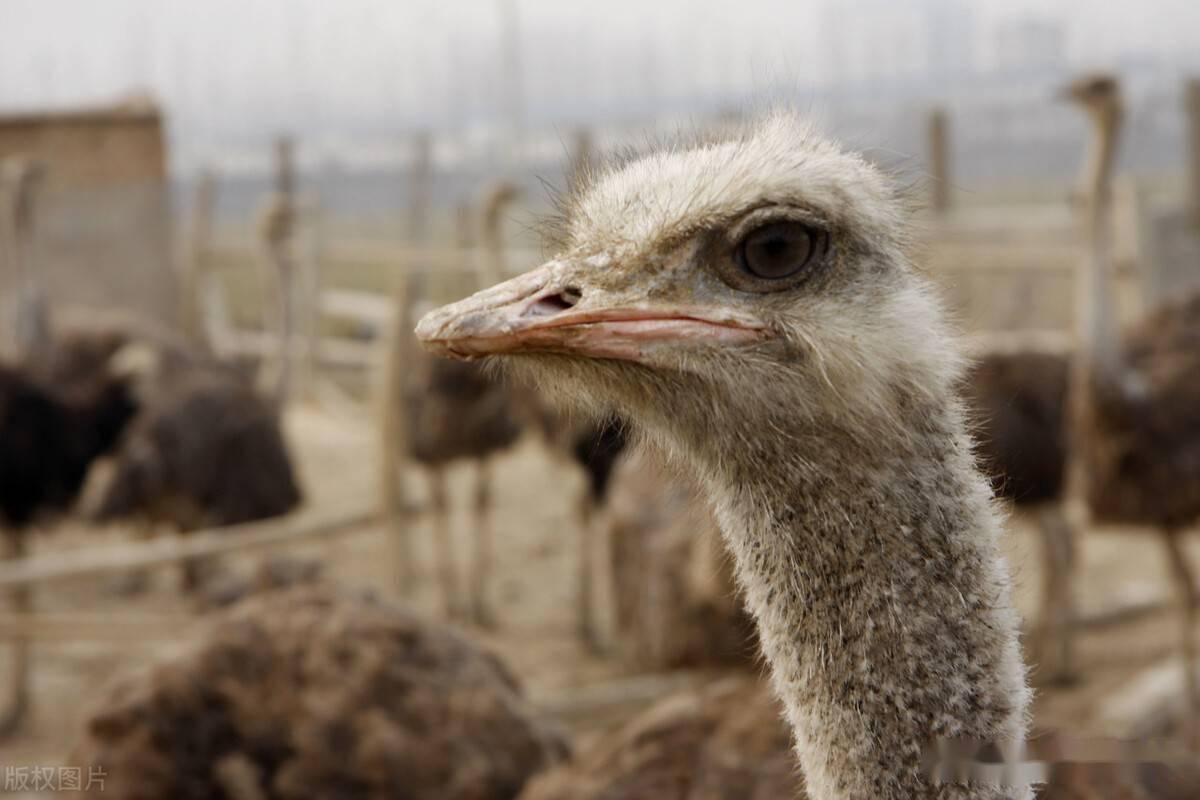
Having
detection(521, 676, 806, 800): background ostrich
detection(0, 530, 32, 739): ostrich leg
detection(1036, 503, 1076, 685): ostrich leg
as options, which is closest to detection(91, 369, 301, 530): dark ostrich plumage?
detection(0, 530, 32, 739): ostrich leg

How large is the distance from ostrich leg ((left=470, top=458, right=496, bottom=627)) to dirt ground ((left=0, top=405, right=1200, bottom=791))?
106 millimetres

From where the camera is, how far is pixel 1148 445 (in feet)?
15.9

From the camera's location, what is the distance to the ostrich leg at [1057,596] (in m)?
5.50

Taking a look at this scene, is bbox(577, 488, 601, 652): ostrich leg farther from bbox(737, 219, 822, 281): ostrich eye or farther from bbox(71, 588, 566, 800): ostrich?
bbox(737, 219, 822, 281): ostrich eye

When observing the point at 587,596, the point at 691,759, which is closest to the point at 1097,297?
the point at 587,596

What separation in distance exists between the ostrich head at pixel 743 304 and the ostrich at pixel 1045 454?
12.8 feet

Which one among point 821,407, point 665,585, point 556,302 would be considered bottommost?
point 665,585

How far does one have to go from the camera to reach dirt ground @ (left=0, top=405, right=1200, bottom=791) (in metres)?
4.92

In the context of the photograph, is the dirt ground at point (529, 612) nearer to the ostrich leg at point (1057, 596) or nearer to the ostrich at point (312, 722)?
the ostrich leg at point (1057, 596)

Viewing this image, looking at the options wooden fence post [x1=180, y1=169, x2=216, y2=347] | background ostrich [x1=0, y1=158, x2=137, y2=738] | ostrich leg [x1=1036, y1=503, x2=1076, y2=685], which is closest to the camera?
ostrich leg [x1=1036, y1=503, x2=1076, y2=685]

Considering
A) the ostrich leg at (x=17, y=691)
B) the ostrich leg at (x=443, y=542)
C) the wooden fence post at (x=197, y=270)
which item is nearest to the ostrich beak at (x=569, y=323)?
the ostrich leg at (x=17, y=691)

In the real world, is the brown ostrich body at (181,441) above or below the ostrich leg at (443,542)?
above

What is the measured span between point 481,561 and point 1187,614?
291cm

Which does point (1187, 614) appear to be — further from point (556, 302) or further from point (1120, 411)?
point (556, 302)
